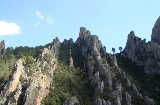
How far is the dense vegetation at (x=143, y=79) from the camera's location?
148 metres

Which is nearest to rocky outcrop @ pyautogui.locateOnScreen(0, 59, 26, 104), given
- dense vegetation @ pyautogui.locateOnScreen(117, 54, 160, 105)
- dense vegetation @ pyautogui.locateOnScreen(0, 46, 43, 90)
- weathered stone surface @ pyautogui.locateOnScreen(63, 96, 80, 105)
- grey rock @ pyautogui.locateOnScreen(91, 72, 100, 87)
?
dense vegetation @ pyautogui.locateOnScreen(0, 46, 43, 90)

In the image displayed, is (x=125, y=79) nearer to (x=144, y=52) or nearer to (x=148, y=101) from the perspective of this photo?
(x=148, y=101)

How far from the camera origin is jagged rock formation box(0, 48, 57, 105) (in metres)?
114

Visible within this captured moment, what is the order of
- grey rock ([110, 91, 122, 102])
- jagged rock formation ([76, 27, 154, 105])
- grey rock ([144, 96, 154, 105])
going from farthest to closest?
1. grey rock ([144, 96, 154, 105])
2. jagged rock formation ([76, 27, 154, 105])
3. grey rock ([110, 91, 122, 102])

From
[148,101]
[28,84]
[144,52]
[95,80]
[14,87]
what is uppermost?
[144,52]

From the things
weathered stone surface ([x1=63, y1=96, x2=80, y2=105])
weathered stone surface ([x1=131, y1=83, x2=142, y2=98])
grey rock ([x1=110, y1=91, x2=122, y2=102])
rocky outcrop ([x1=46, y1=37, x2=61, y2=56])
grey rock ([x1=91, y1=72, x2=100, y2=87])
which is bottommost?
weathered stone surface ([x1=63, y1=96, x2=80, y2=105])

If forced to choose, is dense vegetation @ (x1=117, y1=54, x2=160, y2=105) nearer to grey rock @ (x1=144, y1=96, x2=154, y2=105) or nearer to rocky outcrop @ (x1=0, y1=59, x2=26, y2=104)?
grey rock @ (x1=144, y1=96, x2=154, y2=105)

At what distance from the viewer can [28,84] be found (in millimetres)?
118438

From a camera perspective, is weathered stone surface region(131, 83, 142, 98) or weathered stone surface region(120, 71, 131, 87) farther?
weathered stone surface region(120, 71, 131, 87)

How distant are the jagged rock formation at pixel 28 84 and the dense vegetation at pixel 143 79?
3833 cm

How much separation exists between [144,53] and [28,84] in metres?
77.4

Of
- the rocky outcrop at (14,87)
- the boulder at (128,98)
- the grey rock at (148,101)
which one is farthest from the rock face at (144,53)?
the rocky outcrop at (14,87)

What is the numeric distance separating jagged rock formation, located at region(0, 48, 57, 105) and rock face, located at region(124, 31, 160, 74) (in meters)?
51.7

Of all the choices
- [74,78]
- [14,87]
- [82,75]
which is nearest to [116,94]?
[74,78]
